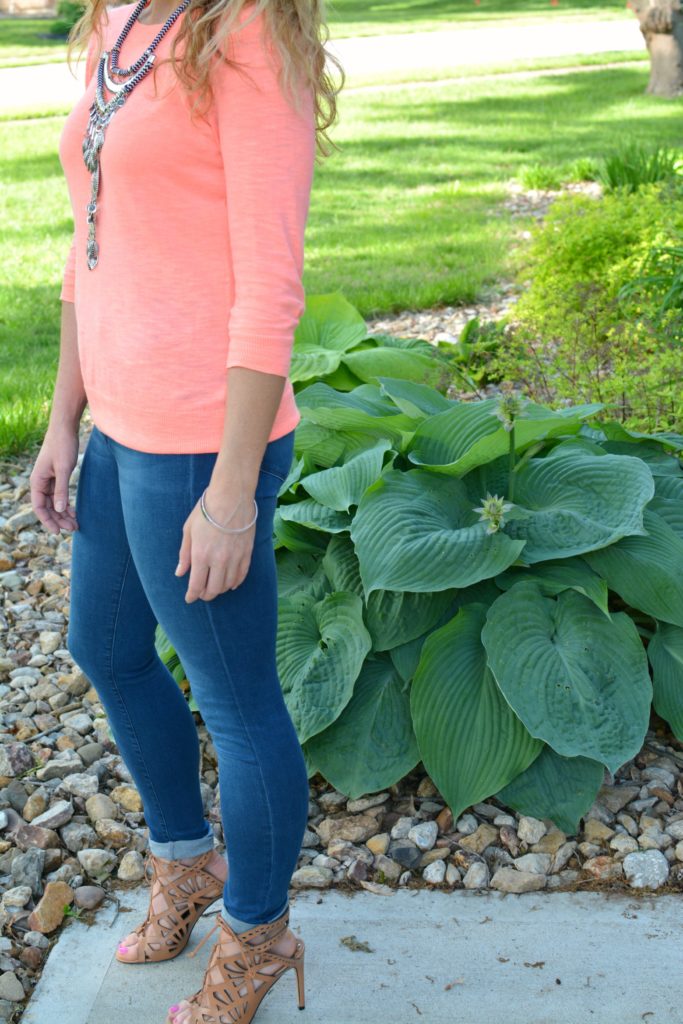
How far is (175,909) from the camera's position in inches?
80.4

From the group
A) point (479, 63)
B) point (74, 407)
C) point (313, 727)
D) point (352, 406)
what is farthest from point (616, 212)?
point (479, 63)

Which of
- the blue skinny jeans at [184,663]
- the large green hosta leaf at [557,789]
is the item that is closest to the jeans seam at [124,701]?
the blue skinny jeans at [184,663]

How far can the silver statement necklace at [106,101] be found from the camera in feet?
4.96

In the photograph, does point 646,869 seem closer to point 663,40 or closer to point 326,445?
point 326,445

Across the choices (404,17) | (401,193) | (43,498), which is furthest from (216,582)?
(404,17)

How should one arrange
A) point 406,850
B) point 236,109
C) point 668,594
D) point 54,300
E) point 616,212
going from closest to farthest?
1. point 236,109
2. point 406,850
3. point 668,594
4. point 616,212
5. point 54,300

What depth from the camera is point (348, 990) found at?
199cm

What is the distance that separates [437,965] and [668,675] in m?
0.89

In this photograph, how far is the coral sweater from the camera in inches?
55.7

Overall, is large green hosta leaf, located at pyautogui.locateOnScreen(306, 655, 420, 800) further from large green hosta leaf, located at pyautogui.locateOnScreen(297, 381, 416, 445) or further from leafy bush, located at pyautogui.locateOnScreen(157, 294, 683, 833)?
large green hosta leaf, located at pyautogui.locateOnScreen(297, 381, 416, 445)

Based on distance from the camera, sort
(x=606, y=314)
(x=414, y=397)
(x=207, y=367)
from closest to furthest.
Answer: (x=207, y=367) → (x=414, y=397) → (x=606, y=314)

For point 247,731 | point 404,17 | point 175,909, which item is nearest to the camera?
point 247,731

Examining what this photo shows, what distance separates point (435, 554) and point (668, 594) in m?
0.55

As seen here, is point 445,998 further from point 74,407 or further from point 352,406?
point 352,406
